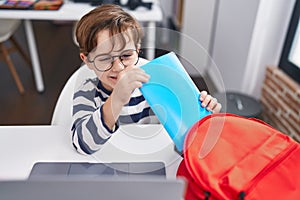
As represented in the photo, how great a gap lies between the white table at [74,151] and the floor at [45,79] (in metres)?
0.92

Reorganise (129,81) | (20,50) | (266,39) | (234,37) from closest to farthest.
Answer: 1. (129,81)
2. (266,39)
3. (234,37)
4. (20,50)

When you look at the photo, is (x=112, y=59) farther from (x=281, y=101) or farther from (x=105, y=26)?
(x=281, y=101)

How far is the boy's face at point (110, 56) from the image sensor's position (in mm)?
561

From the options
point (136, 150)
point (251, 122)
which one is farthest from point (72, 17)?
point (251, 122)

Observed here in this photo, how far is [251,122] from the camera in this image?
25.7 inches

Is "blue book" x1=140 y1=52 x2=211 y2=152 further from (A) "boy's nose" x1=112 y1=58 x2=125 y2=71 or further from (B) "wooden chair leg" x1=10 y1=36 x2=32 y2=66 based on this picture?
(B) "wooden chair leg" x1=10 y1=36 x2=32 y2=66

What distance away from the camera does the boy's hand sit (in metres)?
0.54

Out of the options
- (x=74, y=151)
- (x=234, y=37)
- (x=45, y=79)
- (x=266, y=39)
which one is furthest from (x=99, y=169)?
(x=45, y=79)

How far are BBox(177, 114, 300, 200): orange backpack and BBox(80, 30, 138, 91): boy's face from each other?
0.55 ft

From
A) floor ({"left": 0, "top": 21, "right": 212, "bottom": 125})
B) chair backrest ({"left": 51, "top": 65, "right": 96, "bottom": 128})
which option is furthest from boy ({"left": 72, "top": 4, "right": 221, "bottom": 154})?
floor ({"left": 0, "top": 21, "right": 212, "bottom": 125})

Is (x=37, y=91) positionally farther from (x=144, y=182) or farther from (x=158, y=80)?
(x=144, y=182)

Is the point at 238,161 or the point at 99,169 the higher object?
the point at 238,161

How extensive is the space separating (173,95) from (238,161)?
165 mm

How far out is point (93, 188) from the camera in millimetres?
390
